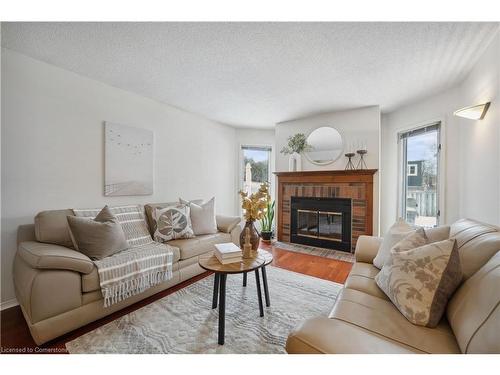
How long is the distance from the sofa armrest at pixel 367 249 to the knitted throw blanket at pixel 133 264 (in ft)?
5.87

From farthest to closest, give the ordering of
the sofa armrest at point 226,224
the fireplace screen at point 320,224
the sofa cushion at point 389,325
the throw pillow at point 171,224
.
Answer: the fireplace screen at point 320,224 < the sofa armrest at point 226,224 < the throw pillow at point 171,224 < the sofa cushion at point 389,325

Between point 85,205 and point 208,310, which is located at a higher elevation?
point 85,205

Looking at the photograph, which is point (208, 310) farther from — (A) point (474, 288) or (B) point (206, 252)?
(A) point (474, 288)

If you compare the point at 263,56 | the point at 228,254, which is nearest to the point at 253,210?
the point at 228,254

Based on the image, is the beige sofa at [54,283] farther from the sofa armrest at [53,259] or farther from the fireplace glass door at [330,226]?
the fireplace glass door at [330,226]

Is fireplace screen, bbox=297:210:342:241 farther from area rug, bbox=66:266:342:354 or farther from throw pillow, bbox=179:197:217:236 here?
throw pillow, bbox=179:197:217:236

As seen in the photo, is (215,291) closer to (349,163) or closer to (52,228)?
(52,228)

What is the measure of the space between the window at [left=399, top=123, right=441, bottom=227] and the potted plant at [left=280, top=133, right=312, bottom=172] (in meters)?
1.50

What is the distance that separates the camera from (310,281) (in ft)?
8.07

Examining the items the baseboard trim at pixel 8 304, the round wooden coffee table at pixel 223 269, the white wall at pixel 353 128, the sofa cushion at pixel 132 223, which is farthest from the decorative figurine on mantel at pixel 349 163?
the baseboard trim at pixel 8 304

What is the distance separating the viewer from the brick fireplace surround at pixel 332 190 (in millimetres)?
3361

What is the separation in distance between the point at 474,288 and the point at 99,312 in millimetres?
2324
